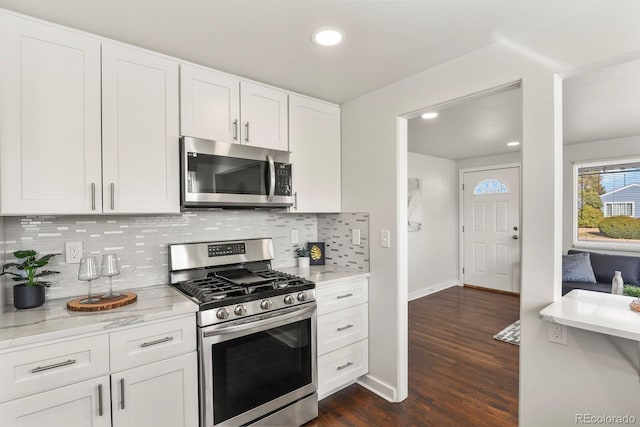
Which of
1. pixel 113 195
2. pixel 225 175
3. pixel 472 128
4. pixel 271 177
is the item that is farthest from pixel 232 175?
pixel 472 128

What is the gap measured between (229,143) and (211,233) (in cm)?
71

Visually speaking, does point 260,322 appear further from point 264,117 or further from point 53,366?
point 264,117

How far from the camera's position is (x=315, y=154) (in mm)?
2652

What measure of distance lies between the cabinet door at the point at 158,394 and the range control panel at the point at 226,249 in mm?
791

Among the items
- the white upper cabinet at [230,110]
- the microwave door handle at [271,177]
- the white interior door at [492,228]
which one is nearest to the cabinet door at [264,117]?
the white upper cabinet at [230,110]

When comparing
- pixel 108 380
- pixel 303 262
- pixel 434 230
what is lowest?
pixel 108 380

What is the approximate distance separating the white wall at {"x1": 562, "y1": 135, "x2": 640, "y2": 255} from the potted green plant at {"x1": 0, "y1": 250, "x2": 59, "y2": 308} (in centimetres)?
590

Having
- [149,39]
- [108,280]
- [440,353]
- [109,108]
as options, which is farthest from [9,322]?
[440,353]

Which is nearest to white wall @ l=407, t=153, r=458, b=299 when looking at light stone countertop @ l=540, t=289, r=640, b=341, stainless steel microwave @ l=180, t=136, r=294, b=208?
stainless steel microwave @ l=180, t=136, r=294, b=208

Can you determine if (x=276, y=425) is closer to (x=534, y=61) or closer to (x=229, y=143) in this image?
(x=229, y=143)

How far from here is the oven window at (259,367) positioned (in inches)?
69.7

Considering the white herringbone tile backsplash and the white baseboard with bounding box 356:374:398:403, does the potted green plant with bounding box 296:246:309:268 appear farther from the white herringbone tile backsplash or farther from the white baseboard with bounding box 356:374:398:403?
the white baseboard with bounding box 356:374:398:403

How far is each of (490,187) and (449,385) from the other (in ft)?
12.9

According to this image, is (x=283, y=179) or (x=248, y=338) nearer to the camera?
(x=248, y=338)
